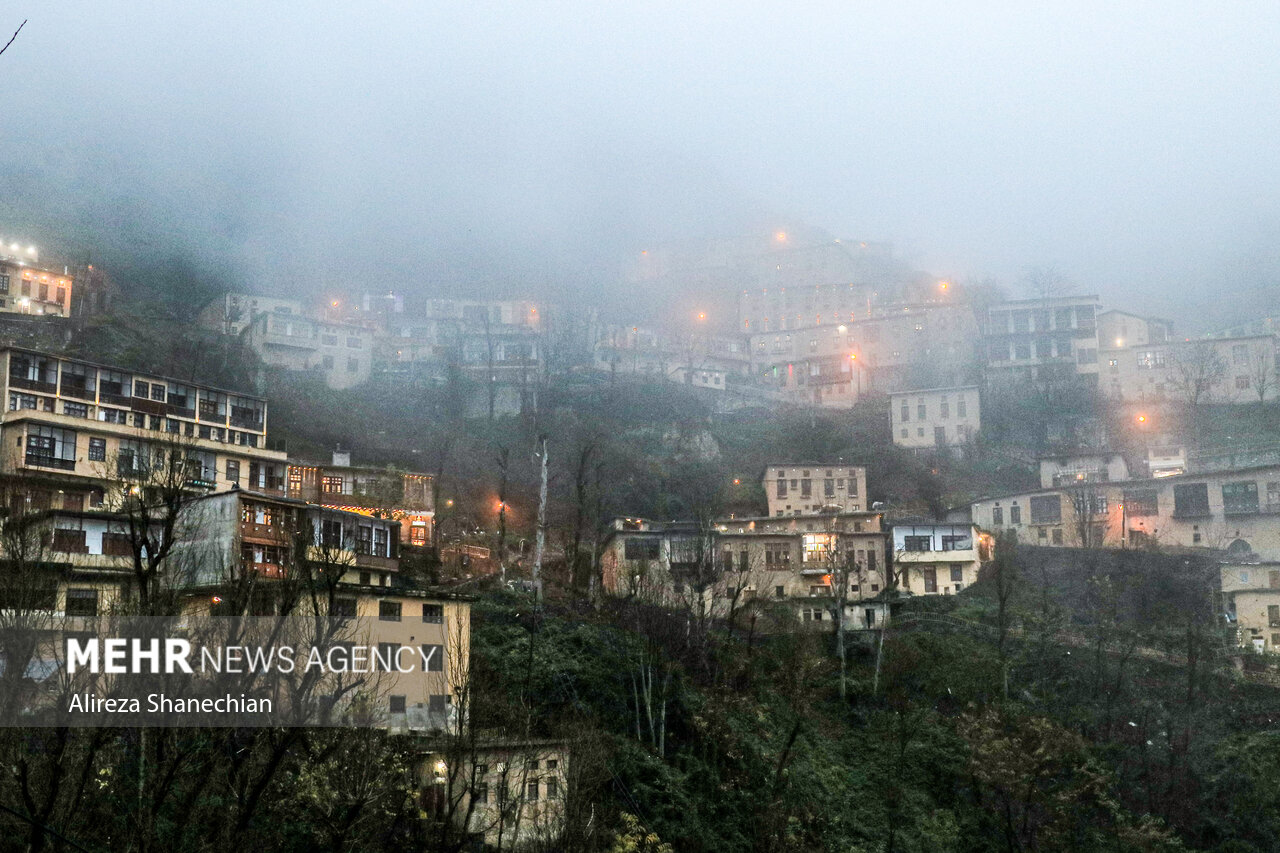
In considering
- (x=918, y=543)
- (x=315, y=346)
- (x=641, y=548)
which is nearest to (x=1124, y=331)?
(x=918, y=543)

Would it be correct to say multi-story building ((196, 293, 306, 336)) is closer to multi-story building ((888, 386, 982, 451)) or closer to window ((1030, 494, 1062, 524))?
multi-story building ((888, 386, 982, 451))

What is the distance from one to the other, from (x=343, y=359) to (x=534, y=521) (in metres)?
38.1

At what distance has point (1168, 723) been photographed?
49.0m

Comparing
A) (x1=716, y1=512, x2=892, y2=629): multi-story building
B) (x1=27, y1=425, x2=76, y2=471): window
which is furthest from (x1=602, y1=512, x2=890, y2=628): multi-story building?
(x1=27, y1=425, x2=76, y2=471): window

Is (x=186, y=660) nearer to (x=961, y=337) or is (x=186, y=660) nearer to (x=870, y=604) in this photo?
(x=870, y=604)

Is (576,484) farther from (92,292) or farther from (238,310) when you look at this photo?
(92,292)

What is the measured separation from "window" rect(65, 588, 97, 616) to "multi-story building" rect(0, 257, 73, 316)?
183 feet

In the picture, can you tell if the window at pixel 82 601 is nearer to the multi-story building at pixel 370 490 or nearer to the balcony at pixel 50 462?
the balcony at pixel 50 462

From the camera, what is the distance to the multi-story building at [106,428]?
54531mm

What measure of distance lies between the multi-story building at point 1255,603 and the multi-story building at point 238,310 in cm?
7616

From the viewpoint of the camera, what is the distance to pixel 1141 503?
74.6m

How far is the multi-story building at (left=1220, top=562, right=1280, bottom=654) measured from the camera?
190ft

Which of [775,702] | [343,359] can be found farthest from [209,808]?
[343,359]

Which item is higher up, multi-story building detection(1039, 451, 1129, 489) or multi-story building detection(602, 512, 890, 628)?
multi-story building detection(1039, 451, 1129, 489)
